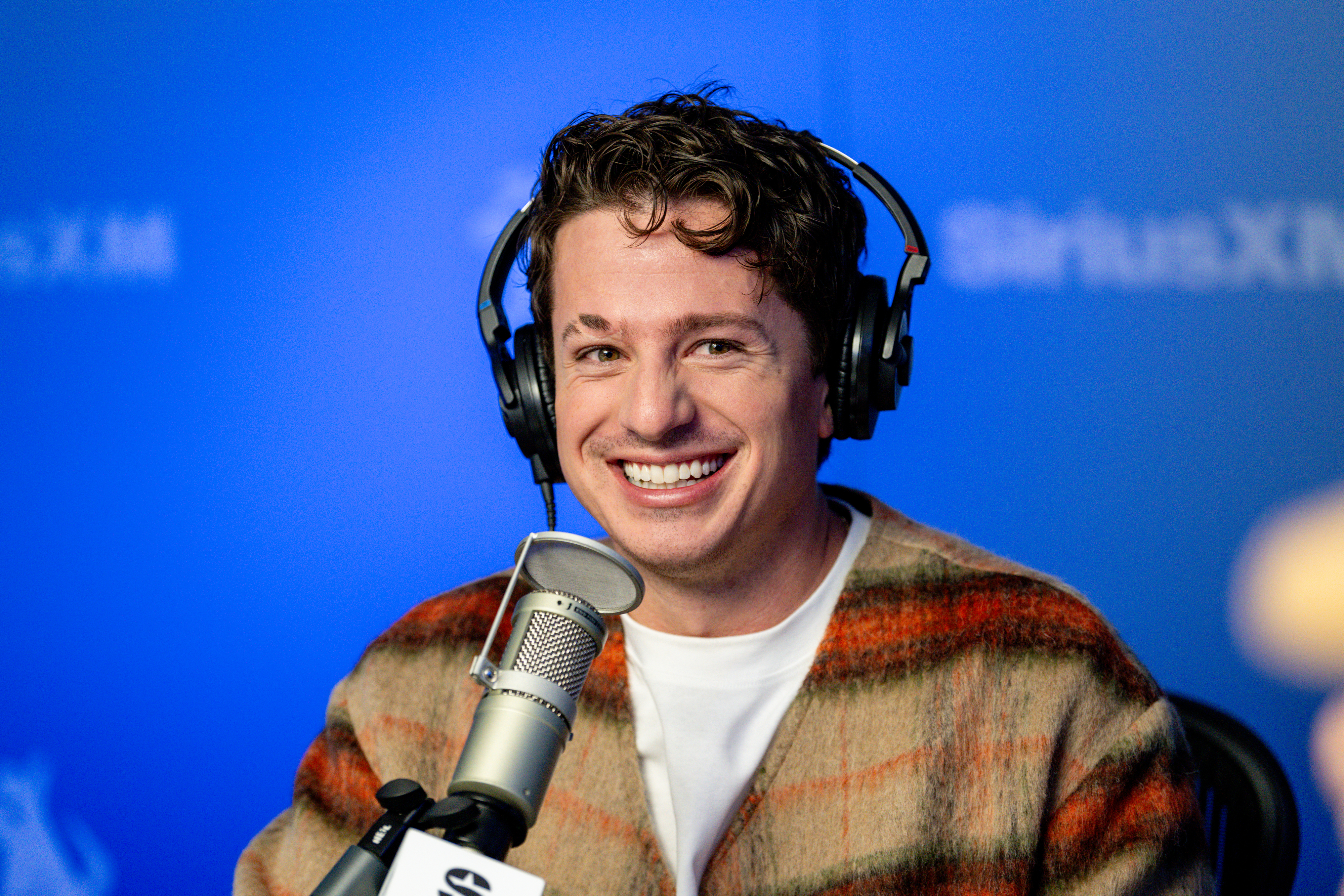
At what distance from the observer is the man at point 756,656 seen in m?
1.25

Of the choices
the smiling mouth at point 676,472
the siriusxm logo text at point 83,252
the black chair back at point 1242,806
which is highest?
the siriusxm logo text at point 83,252

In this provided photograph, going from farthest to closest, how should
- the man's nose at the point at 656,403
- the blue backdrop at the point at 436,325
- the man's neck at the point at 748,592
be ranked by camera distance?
the blue backdrop at the point at 436,325, the man's neck at the point at 748,592, the man's nose at the point at 656,403

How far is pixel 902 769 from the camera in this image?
127cm

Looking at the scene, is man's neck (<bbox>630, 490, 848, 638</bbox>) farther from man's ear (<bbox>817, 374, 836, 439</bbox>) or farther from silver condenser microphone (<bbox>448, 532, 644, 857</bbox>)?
silver condenser microphone (<bbox>448, 532, 644, 857</bbox>)

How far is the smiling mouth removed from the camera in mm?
1278

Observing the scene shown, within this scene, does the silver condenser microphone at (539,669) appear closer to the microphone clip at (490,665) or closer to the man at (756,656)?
the microphone clip at (490,665)

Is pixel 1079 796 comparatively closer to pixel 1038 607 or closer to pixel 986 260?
pixel 1038 607

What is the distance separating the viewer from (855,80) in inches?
89.1

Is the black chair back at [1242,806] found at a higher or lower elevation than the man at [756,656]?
lower

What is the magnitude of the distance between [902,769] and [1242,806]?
57cm

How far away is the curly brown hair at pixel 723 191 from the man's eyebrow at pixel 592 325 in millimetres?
106

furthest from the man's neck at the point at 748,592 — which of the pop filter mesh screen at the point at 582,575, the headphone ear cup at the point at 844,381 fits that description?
the pop filter mesh screen at the point at 582,575

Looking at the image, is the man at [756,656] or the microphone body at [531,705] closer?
the microphone body at [531,705]

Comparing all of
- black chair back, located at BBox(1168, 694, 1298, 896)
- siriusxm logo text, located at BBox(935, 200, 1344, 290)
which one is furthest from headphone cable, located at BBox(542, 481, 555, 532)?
siriusxm logo text, located at BBox(935, 200, 1344, 290)
